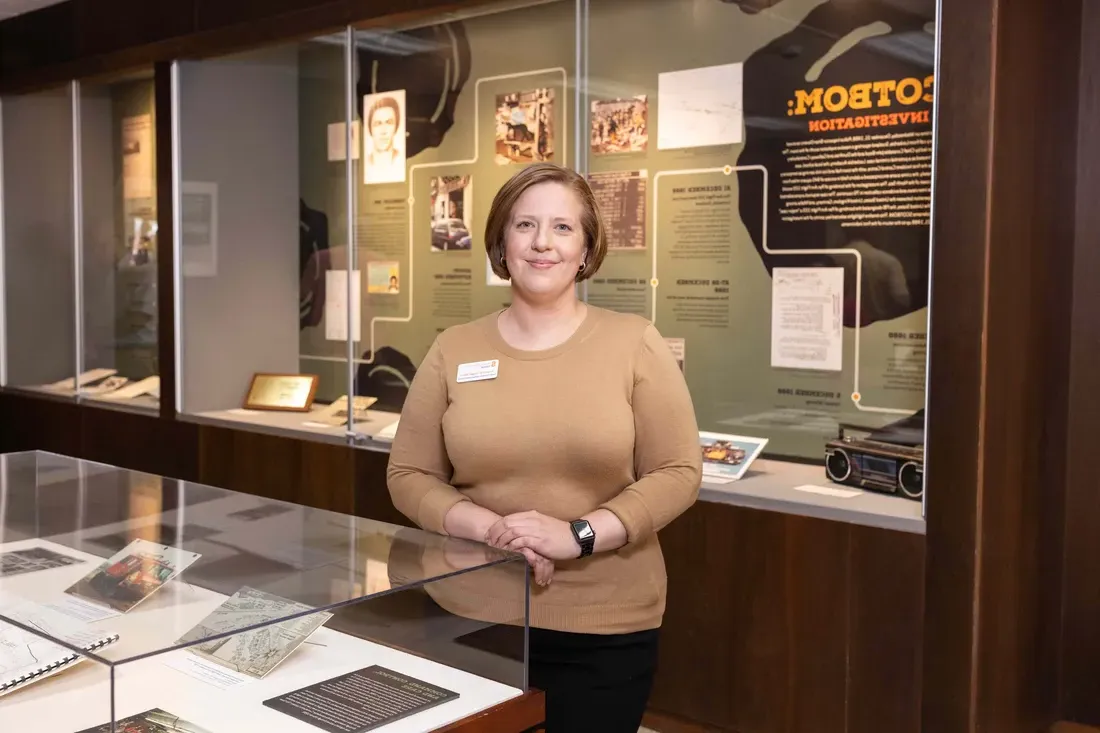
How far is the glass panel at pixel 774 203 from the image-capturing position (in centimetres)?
Result: 320

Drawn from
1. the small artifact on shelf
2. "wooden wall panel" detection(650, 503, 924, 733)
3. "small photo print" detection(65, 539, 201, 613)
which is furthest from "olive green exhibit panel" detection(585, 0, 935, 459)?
"small photo print" detection(65, 539, 201, 613)

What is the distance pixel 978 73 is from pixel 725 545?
145 centimetres

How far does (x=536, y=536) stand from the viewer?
1924mm

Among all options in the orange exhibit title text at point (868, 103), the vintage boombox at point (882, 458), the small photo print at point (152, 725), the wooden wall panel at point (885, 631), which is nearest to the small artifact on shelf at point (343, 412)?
the vintage boombox at point (882, 458)

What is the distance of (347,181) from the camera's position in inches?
183

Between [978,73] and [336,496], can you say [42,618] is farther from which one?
[336,496]

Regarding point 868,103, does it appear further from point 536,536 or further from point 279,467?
point 279,467

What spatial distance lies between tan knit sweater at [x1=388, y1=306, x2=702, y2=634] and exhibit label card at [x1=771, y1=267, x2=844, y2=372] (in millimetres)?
1457

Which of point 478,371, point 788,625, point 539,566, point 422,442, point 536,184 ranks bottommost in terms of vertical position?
point 788,625

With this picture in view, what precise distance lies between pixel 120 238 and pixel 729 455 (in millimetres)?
3698

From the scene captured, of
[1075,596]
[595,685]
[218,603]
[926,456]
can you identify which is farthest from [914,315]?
[218,603]

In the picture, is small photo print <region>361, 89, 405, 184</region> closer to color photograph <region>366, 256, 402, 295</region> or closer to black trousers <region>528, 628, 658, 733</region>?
color photograph <region>366, 256, 402, 295</region>

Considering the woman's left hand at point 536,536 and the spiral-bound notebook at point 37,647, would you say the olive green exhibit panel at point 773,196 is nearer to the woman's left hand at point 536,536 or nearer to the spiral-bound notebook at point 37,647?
the woman's left hand at point 536,536

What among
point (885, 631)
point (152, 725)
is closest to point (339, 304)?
point (885, 631)
